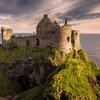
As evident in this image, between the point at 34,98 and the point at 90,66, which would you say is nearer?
the point at 34,98

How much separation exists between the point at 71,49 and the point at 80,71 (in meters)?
16.0

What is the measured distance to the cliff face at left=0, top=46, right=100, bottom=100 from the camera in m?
Result: 65.7

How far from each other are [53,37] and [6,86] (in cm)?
2271

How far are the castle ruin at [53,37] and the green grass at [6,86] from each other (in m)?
14.6

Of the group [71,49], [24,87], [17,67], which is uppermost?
[71,49]

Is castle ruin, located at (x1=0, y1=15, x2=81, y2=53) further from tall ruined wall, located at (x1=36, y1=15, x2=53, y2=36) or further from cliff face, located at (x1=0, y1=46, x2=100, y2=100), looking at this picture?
cliff face, located at (x1=0, y1=46, x2=100, y2=100)

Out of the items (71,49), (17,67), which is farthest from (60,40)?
→ (17,67)

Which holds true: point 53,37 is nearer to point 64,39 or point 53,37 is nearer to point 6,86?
point 64,39

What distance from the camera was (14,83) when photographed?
287 ft

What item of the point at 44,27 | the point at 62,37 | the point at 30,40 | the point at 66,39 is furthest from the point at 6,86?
the point at 66,39

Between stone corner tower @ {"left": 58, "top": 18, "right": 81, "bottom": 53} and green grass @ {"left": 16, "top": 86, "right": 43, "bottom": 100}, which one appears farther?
stone corner tower @ {"left": 58, "top": 18, "right": 81, "bottom": 53}

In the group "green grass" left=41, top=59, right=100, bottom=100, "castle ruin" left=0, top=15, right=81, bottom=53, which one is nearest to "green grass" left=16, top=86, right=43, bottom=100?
"green grass" left=41, top=59, right=100, bottom=100

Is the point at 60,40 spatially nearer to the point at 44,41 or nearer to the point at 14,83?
the point at 44,41

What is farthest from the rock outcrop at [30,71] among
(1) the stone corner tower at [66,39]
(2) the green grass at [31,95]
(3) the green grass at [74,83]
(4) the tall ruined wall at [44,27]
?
(4) the tall ruined wall at [44,27]
